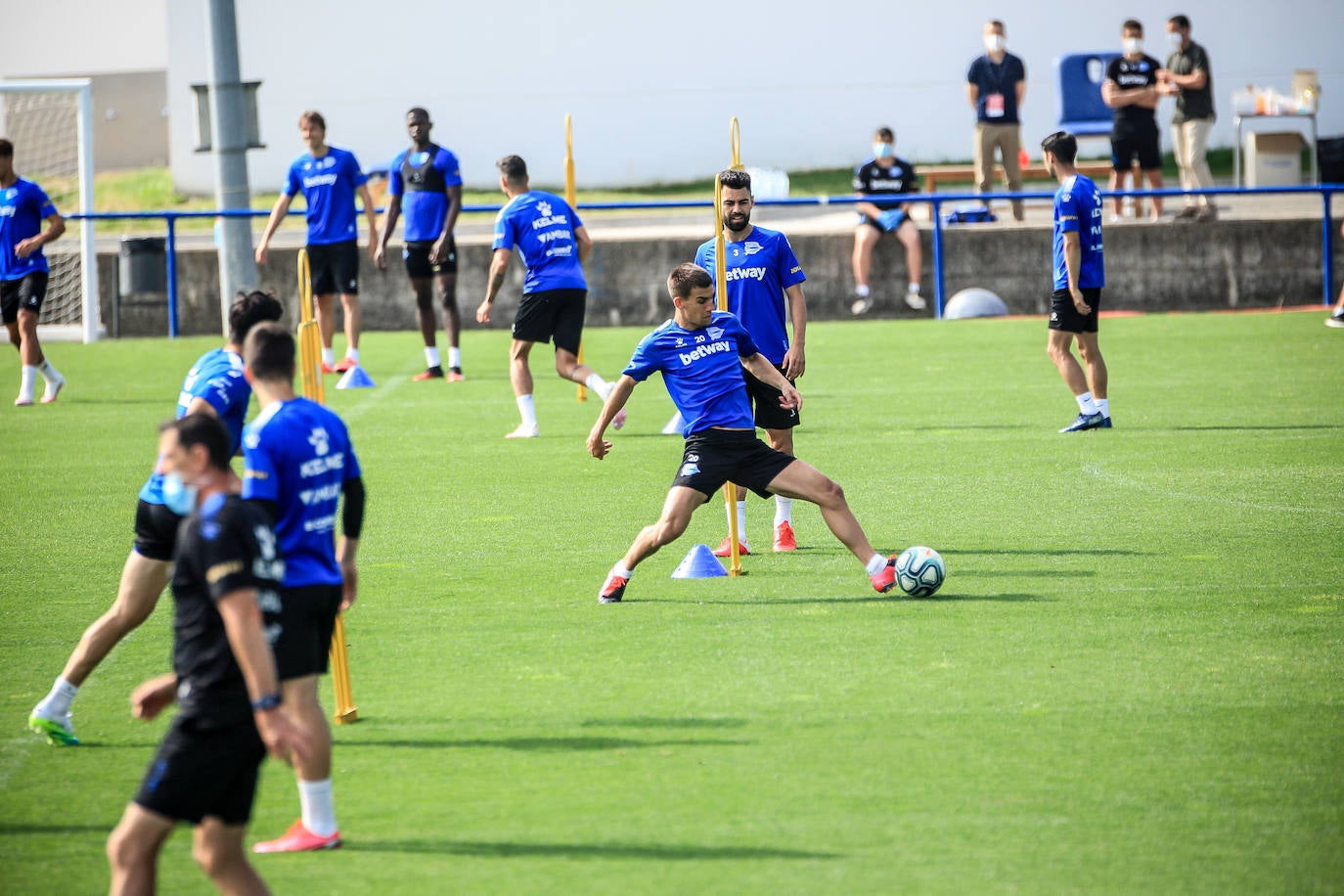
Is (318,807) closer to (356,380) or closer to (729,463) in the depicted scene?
(729,463)

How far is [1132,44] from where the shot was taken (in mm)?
22625

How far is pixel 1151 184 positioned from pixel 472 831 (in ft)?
67.2

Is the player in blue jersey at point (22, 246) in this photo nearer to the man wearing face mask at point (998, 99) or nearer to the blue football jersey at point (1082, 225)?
the blue football jersey at point (1082, 225)

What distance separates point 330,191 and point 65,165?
595 inches

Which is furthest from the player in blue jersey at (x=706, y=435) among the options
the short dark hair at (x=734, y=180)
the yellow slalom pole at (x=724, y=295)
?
the short dark hair at (x=734, y=180)

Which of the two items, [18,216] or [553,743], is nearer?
[553,743]

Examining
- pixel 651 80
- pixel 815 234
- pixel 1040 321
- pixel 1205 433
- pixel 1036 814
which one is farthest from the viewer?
pixel 651 80

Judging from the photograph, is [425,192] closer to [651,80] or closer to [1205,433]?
[1205,433]

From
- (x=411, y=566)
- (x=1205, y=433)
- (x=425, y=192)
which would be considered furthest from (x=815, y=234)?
(x=411, y=566)

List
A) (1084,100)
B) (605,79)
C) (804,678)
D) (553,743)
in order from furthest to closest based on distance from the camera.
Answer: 1. (605,79)
2. (1084,100)
3. (804,678)
4. (553,743)

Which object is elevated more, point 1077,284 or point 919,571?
point 1077,284

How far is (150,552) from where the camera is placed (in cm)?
635

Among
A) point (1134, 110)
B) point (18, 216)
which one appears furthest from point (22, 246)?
point (1134, 110)

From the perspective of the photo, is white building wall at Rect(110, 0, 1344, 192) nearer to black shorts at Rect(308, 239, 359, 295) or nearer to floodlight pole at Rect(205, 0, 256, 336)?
floodlight pole at Rect(205, 0, 256, 336)
